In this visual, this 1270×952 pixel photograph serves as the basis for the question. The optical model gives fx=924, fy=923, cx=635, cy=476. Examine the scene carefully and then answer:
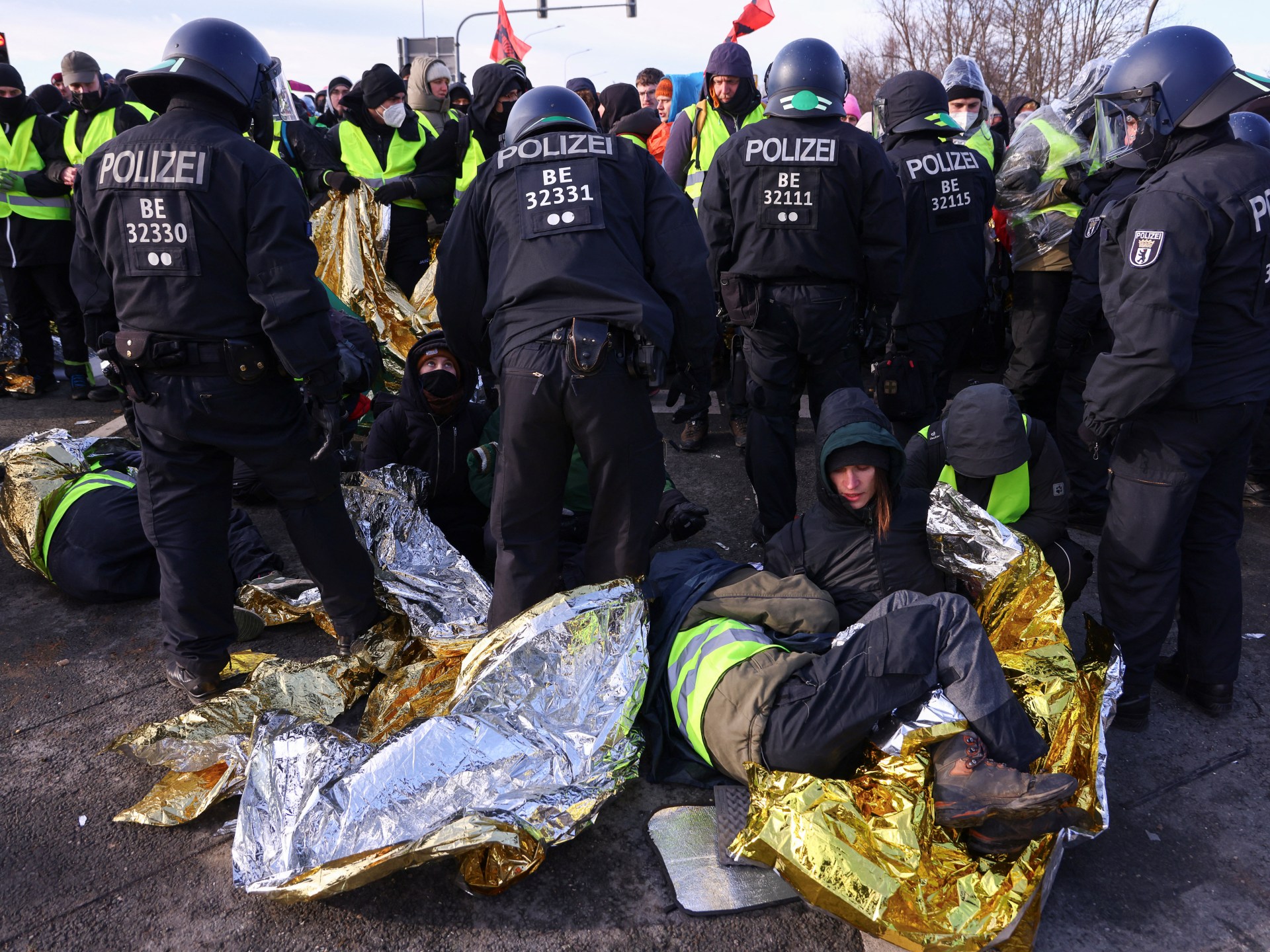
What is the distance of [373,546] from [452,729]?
4.13 ft

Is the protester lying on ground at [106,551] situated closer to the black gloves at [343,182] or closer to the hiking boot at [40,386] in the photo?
the black gloves at [343,182]

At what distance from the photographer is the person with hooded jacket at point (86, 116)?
555 centimetres

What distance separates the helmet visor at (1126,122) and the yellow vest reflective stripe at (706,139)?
254cm

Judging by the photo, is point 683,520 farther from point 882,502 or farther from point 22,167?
point 22,167

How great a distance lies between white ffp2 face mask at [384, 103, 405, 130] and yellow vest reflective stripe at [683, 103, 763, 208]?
5.65ft

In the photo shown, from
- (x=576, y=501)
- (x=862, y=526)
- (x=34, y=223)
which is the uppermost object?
(x=34, y=223)

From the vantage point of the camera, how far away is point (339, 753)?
2.26 metres

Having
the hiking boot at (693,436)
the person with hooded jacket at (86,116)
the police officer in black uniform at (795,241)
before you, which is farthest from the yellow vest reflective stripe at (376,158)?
the police officer in black uniform at (795,241)

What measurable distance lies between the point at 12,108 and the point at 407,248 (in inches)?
99.0

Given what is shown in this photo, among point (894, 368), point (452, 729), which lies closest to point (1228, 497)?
point (894, 368)

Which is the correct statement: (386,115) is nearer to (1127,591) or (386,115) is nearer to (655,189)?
(655,189)

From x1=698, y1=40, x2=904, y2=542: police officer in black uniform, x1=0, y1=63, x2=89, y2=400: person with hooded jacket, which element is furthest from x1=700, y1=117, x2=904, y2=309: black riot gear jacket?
x1=0, y1=63, x2=89, y2=400: person with hooded jacket

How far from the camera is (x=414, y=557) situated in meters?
3.39

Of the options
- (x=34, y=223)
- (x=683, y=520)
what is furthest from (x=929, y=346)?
(x=34, y=223)
